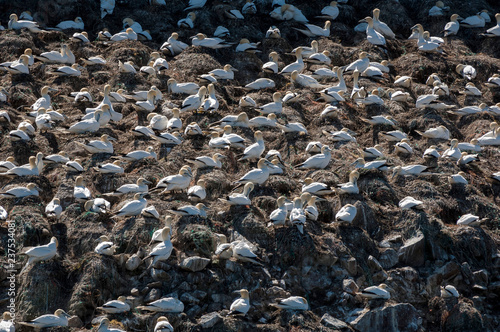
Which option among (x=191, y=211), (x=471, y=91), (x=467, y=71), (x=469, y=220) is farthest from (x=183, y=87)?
(x=469, y=220)

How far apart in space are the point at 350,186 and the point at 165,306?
4.75 metres

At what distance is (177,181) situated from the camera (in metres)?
16.3

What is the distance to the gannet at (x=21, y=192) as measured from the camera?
1596 centimetres

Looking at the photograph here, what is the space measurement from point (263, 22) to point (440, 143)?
29.2 feet

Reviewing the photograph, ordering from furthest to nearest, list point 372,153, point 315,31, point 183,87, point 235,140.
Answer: point 315,31 < point 183,87 < point 235,140 < point 372,153

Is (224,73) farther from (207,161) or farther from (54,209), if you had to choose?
(54,209)

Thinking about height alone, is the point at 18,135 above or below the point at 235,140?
above

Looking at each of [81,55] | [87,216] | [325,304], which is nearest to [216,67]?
[81,55]

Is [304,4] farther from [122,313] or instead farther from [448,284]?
[122,313]

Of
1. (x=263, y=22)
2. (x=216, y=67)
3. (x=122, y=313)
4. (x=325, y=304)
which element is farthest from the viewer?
(x=263, y=22)

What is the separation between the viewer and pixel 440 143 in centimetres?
1944

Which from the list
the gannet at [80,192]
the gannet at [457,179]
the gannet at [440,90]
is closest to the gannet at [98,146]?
the gannet at [80,192]

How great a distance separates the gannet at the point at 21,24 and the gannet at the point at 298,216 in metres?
12.3

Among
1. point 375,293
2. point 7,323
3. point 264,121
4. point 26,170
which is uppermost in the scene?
point 26,170
